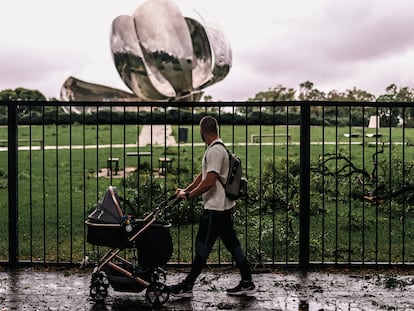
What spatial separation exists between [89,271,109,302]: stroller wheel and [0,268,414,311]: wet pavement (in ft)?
0.24

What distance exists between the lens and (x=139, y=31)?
104ft

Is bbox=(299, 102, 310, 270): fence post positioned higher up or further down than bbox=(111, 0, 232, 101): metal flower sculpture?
further down

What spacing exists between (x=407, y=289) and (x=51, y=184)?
39.3 ft

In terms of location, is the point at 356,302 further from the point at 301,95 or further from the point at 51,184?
the point at 301,95

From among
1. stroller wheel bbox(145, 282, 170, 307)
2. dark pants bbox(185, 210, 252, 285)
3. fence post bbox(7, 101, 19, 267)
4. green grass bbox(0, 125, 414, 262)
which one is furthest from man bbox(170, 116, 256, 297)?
fence post bbox(7, 101, 19, 267)

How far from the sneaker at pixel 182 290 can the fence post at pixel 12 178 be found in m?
2.46

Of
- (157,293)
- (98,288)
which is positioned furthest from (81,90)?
(157,293)

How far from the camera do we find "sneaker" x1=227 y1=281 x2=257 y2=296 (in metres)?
7.79

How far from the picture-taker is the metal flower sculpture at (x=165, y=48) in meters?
31.2

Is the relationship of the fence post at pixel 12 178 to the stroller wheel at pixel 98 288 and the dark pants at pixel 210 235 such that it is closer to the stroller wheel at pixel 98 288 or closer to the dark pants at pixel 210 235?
the stroller wheel at pixel 98 288

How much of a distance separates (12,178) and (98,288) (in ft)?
7.82

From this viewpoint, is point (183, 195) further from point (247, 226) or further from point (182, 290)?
point (247, 226)

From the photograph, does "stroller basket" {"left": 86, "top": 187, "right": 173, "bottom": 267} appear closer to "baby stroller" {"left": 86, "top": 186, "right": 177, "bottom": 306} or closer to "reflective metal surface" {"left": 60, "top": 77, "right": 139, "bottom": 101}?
"baby stroller" {"left": 86, "top": 186, "right": 177, "bottom": 306}

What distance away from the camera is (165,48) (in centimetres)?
3109
